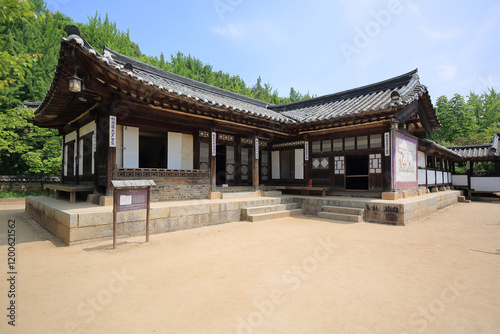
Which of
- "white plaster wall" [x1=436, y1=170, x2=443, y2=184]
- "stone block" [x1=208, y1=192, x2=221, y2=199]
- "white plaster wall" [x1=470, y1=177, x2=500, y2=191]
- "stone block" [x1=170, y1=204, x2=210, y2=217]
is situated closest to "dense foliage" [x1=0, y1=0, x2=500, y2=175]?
"stone block" [x1=170, y1=204, x2=210, y2=217]

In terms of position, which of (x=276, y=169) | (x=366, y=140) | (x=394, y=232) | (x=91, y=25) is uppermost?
(x=91, y=25)

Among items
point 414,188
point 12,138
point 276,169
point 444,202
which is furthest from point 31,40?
point 444,202

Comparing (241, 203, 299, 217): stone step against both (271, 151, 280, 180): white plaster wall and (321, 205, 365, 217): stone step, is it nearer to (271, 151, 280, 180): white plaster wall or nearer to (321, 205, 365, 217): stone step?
(321, 205, 365, 217): stone step

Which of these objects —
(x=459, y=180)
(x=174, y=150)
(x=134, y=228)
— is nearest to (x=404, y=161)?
(x=174, y=150)

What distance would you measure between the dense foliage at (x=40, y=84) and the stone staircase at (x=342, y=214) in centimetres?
945

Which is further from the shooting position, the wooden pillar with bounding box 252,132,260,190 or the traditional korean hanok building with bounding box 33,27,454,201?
the wooden pillar with bounding box 252,132,260,190

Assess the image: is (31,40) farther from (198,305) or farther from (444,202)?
(444,202)

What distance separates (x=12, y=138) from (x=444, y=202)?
2708 cm

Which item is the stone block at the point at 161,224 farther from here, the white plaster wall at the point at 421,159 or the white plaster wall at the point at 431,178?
the white plaster wall at the point at 431,178

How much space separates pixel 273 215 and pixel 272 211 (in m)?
0.41

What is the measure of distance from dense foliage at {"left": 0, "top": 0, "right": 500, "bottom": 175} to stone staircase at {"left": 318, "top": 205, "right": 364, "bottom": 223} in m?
9.45

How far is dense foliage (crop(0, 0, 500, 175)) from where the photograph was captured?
598 centimetres

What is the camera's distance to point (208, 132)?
1056 cm

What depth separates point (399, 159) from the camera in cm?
1061
